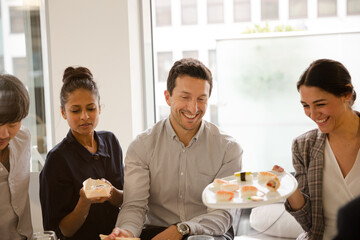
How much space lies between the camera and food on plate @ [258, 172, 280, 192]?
1541mm

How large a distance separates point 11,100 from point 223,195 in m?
0.88

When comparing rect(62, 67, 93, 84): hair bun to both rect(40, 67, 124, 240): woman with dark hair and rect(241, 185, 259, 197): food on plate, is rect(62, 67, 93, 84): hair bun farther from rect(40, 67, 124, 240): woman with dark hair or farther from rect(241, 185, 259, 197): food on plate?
rect(241, 185, 259, 197): food on plate

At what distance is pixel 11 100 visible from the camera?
1693 mm

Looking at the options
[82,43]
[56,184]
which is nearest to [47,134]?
[82,43]

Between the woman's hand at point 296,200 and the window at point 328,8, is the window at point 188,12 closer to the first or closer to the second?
the window at point 328,8

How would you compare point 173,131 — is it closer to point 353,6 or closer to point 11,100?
point 11,100

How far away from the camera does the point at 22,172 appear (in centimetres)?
178

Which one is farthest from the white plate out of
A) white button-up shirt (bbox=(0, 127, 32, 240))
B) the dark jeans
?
white button-up shirt (bbox=(0, 127, 32, 240))

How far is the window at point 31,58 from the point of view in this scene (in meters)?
2.91

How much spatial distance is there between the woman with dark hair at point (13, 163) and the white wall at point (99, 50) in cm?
124

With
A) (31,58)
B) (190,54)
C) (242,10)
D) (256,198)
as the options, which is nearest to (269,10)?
(242,10)

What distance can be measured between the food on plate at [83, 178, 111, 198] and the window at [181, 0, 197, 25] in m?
2.01

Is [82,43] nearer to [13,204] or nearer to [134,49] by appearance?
[134,49]

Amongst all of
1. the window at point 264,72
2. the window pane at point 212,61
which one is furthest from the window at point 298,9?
the window pane at point 212,61
